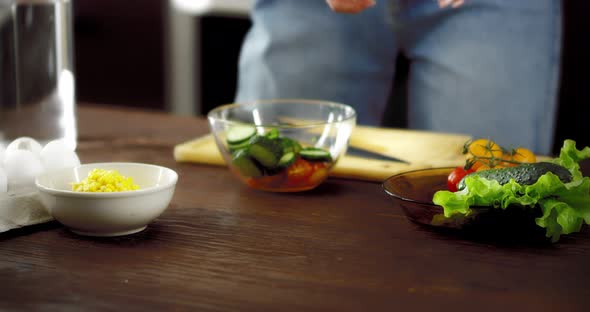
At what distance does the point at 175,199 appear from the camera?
117 centimetres

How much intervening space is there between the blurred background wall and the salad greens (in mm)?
2684

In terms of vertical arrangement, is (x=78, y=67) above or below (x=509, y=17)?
→ below

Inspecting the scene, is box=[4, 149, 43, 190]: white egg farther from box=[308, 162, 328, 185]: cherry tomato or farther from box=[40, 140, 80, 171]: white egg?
box=[308, 162, 328, 185]: cherry tomato

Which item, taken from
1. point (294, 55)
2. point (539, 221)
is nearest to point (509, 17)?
point (294, 55)

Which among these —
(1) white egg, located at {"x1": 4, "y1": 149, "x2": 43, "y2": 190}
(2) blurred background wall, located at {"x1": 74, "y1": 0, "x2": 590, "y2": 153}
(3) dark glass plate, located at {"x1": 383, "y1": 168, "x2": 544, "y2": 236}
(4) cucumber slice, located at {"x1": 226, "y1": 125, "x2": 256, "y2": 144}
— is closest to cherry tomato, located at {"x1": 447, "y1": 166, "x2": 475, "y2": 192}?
(3) dark glass plate, located at {"x1": 383, "y1": 168, "x2": 544, "y2": 236}

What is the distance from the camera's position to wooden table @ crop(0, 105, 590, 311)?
0.78m

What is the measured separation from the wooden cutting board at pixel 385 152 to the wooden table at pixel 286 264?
139 mm

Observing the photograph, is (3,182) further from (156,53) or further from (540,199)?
(156,53)

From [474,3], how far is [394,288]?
4.51 ft

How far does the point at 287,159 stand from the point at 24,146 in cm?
40

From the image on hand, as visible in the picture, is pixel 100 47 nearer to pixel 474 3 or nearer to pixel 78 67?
pixel 78 67

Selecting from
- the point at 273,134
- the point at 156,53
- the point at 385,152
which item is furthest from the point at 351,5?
the point at 156,53

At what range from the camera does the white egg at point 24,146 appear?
3.58 ft

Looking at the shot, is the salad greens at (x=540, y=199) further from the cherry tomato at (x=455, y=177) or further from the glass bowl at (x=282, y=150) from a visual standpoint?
the glass bowl at (x=282, y=150)
